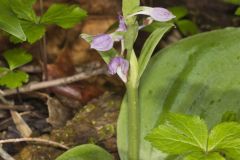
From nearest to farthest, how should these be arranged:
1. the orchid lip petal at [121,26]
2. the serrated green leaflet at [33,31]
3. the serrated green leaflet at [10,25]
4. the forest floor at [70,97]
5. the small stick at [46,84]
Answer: the orchid lip petal at [121,26]
the serrated green leaflet at [10,25]
the serrated green leaflet at [33,31]
the forest floor at [70,97]
the small stick at [46,84]

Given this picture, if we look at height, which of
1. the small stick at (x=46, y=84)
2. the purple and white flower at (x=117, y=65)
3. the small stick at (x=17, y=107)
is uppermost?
the purple and white flower at (x=117, y=65)

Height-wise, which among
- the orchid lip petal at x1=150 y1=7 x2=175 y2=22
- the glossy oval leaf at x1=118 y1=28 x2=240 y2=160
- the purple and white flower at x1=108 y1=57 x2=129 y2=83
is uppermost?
the orchid lip petal at x1=150 y1=7 x2=175 y2=22

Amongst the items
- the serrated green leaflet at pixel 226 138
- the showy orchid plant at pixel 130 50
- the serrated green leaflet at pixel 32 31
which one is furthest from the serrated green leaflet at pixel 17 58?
the serrated green leaflet at pixel 226 138

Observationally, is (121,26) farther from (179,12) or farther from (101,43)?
(179,12)

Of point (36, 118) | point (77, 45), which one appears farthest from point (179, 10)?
point (36, 118)

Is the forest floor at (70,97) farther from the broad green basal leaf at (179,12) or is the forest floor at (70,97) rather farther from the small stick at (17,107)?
the broad green basal leaf at (179,12)

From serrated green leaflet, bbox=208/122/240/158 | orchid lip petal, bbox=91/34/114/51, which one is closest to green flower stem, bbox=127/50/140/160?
orchid lip petal, bbox=91/34/114/51

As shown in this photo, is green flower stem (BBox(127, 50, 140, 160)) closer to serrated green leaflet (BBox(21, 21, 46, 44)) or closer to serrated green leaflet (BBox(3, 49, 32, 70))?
serrated green leaflet (BBox(21, 21, 46, 44))
